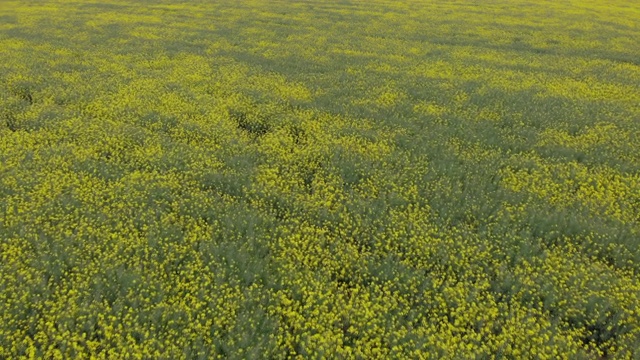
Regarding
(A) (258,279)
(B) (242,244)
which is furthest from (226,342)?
(B) (242,244)

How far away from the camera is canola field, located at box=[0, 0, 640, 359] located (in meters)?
5.39

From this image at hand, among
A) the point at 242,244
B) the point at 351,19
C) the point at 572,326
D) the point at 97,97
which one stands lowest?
the point at 572,326

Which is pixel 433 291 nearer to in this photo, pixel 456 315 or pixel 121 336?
pixel 456 315

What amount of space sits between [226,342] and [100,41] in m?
20.8

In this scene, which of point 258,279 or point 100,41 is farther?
point 100,41

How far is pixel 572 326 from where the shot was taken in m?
5.75

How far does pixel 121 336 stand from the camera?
16.8 feet

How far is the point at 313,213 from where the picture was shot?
7.77 metres

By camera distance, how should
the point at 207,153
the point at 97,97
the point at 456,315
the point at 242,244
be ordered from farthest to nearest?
the point at 97,97 → the point at 207,153 → the point at 242,244 → the point at 456,315

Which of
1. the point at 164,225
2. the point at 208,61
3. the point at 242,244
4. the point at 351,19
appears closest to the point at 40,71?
the point at 208,61

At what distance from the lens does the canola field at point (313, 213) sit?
5387mm

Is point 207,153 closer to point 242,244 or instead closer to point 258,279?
point 242,244

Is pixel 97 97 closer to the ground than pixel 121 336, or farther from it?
farther from it

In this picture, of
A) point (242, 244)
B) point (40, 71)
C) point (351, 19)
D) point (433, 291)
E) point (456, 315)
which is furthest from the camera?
point (351, 19)
